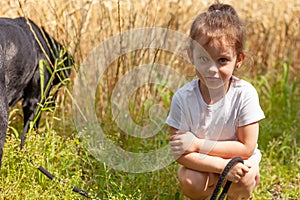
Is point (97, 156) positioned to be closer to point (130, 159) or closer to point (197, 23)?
point (130, 159)

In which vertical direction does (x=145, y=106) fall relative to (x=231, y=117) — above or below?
below

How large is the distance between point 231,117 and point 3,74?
41.3 inches

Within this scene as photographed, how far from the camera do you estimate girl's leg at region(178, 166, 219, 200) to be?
8.39 feet

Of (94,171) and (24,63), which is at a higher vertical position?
(24,63)

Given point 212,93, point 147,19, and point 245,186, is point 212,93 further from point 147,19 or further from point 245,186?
point 147,19

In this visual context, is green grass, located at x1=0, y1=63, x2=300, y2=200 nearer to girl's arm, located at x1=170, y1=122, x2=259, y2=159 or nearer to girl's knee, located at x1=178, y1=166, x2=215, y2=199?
girl's knee, located at x1=178, y1=166, x2=215, y2=199

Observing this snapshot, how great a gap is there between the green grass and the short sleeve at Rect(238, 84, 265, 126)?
0.63 meters

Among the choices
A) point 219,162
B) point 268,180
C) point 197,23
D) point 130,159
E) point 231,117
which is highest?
point 197,23

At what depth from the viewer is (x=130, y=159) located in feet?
10.3

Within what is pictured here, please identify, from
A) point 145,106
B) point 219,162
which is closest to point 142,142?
point 145,106

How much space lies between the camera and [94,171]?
304 cm

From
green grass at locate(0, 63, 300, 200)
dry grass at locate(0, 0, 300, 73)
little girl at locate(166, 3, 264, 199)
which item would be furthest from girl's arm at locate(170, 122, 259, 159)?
dry grass at locate(0, 0, 300, 73)

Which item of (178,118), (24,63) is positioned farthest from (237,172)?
(24,63)

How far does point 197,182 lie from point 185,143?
198 mm
